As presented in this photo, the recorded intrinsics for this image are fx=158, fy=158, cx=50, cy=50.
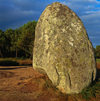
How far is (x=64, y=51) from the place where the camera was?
595cm

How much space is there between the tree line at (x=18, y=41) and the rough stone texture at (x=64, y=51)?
23054mm

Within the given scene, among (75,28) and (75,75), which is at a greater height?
(75,28)

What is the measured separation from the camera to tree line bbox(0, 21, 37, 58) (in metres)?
30.1

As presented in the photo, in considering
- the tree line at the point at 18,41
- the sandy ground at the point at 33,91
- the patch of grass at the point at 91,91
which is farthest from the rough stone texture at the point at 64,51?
the tree line at the point at 18,41

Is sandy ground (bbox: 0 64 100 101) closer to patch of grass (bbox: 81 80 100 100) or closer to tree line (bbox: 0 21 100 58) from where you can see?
patch of grass (bbox: 81 80 100 100)

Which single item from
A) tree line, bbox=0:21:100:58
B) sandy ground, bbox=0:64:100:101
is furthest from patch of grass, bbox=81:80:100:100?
tree line, bbox=0:21:100:58

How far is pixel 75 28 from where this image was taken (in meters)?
6.45

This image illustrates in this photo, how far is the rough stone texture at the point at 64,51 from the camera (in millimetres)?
5879

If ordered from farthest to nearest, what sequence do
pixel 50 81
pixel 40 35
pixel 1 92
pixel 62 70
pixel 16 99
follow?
pixel 40 35 < pixel 50 81 < pixel 62 70 < pixel 1 92 < pixel 16 99

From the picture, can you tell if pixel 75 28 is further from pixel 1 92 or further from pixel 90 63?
pixel 1 92

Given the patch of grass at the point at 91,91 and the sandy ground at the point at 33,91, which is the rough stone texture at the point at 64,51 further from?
the sandy ground at the point at 33,91

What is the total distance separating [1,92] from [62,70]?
2.30 meters

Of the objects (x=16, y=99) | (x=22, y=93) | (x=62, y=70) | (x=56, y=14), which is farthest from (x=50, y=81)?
(x=56, y=14)

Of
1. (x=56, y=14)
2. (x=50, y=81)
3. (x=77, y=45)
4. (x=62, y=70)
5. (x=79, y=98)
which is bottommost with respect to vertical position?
(x=79, y=98)
